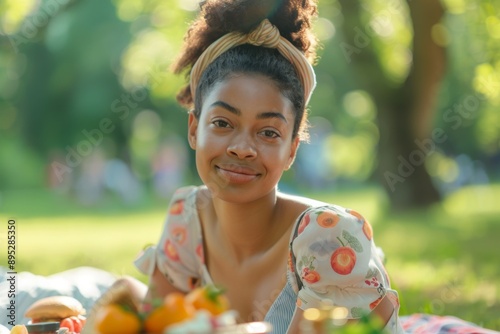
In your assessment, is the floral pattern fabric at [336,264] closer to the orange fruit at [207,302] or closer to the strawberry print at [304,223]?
the strawberry print at [304,223]

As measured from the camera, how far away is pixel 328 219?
10.4 ft

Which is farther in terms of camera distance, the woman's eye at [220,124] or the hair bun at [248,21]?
the hair bun at [248,21]

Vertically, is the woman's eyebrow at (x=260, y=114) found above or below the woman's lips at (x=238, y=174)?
above

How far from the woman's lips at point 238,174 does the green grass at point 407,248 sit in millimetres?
2215

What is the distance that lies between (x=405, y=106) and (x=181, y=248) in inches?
443

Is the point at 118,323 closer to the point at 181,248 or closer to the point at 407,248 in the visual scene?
the point at 181,248

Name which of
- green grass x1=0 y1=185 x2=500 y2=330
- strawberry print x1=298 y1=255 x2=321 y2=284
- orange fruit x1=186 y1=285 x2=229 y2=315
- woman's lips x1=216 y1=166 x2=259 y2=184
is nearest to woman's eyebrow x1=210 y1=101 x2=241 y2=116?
woman's lips x1=216 y1=166 x2=259 y2=184

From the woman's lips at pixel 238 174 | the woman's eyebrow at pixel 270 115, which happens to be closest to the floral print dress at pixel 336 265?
the woman's lips at pixel 238 174

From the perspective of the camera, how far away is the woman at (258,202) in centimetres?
316

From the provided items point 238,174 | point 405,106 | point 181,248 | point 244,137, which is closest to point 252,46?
point 244,137

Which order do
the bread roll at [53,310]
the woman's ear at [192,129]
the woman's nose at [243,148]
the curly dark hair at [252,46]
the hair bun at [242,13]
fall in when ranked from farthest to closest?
the bread roll at [53,310]
the woman's ear at [192,129]
the hair bun at [242,13]
the curly dark hair at [252,46]
the woman's nose at [243,148]

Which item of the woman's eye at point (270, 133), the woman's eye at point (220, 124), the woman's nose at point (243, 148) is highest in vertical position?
the woman's eye at point (220, 124)

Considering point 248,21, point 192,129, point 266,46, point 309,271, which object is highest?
point 248,21

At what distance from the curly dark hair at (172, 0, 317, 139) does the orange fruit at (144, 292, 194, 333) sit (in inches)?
69.0
